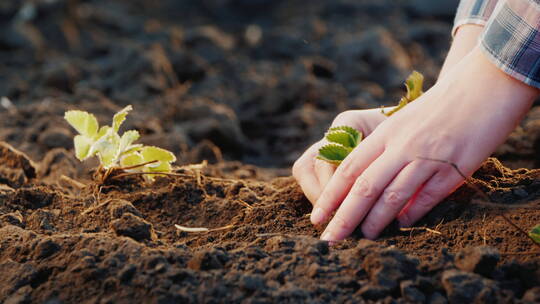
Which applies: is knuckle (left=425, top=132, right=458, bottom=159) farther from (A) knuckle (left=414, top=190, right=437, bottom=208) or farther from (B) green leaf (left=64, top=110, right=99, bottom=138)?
(B) green leaf (left=64, top=110, right=99, bottom=138)

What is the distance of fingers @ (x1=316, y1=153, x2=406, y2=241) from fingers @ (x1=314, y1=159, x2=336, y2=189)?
0.21 metres

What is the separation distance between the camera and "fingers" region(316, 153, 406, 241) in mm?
1836

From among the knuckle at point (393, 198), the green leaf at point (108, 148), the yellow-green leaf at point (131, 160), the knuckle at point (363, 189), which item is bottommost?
the knuckle at point (393, 198)

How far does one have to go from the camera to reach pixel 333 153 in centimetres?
206

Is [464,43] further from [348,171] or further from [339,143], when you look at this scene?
[348,171]

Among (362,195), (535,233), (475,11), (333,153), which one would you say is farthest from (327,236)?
(475,11)

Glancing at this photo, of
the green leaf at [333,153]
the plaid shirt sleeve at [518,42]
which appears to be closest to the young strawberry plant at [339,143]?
the green leaf at [333,153]

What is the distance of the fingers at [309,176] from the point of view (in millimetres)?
2125

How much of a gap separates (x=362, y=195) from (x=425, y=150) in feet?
0.75

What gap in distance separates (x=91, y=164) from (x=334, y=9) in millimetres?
4421

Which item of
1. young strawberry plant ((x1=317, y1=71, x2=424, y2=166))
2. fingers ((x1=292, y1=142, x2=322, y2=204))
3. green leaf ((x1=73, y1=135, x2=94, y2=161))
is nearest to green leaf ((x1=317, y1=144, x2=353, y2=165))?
young strawberry plant ((x1=317, y1=71, x2=424, y2=166))

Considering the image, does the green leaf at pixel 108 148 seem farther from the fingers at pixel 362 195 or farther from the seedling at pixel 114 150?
the fingers at pixel 362 195

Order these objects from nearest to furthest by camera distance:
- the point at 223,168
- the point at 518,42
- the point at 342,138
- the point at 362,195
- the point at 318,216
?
the point at 518,42 < the point at 362,195 < the point at 318,216 < the point at 342,138 < the point at 223,168

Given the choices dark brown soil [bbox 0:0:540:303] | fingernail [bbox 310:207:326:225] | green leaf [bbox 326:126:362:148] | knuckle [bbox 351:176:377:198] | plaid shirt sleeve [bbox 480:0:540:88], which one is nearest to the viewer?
dark brown soil [bbox 0:0:540:303]
